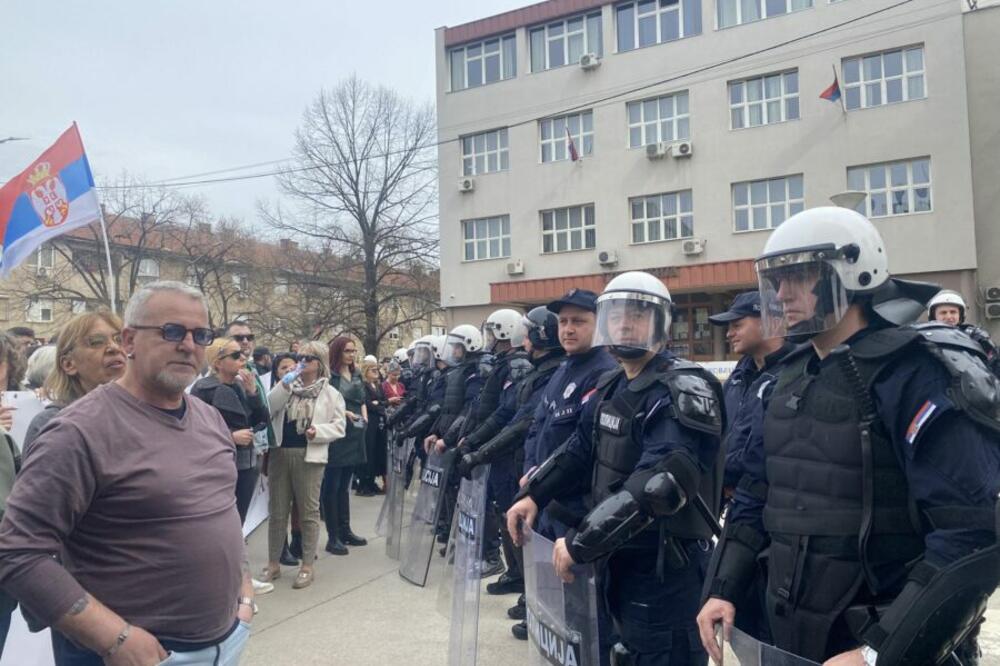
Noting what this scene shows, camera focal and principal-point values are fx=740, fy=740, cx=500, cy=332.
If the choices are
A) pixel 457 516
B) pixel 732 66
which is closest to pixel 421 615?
pixel 457 516

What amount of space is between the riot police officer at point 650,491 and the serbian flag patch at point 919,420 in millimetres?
813

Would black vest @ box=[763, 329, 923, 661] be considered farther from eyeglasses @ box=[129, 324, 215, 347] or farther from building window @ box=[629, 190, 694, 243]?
building window @ box=[629, 190, 694, 243]

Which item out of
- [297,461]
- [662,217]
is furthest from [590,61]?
[297,461]

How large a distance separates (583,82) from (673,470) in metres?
23.5

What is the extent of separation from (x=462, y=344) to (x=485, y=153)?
19.5m

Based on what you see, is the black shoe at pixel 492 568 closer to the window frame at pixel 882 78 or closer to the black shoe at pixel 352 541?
the black shoe at pixel 352 541

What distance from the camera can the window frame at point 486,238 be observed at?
84.4 ft

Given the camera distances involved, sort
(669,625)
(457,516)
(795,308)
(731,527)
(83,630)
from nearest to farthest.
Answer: (83,630) < (795,308) < (731,527) < (669,625) < (457,516)

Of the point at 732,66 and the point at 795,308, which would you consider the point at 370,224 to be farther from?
the point at 795,308

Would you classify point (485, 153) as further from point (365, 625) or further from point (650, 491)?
point (650, 491)

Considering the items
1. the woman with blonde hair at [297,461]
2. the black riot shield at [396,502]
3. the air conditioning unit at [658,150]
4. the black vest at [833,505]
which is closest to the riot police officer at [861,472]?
the black vest at [833,505]

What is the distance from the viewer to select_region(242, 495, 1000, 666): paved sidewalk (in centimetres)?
444

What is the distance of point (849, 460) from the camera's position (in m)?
2.00

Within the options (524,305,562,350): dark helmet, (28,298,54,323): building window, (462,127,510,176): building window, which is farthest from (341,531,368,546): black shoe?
(28,298,54,323): building window
